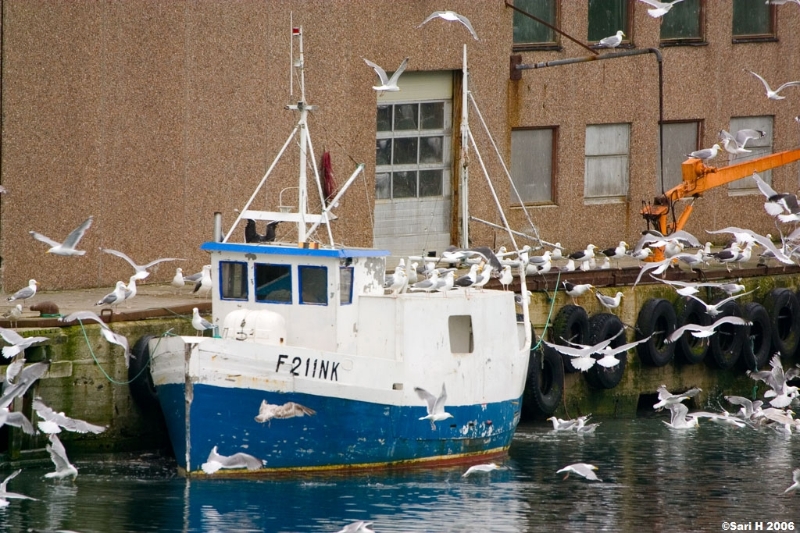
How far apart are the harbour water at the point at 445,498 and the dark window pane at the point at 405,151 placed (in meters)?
8.18

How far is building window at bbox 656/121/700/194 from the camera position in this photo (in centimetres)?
3216

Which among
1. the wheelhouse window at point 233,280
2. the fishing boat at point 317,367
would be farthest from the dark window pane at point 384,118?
the wheelhouse window at point 233,280

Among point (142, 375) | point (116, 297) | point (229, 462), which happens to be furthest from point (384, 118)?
point (229, 462)

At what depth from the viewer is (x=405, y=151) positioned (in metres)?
28.3

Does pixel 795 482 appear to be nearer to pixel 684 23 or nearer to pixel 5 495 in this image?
pixel 5 495

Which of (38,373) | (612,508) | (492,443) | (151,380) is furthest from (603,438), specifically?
(38,373)

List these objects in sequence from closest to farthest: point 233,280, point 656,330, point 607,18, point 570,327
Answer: point 233,280 < point 570,327 < point 656,330 < point 607,18

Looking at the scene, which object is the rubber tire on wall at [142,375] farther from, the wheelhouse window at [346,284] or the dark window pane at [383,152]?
the dark window pane at [383,152]

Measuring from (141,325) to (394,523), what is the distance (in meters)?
4.80

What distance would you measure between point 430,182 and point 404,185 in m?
0.52

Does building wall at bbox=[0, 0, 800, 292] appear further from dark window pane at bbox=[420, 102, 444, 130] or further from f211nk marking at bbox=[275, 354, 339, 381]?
f211nk marking at bbox=[275, 354, 339, 381]

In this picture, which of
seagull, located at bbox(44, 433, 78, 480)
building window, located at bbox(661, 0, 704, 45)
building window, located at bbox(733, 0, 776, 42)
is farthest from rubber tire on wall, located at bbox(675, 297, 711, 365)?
seagull, located at bbox(44, 433, 78, 480)

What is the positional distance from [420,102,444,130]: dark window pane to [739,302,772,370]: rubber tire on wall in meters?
5.78

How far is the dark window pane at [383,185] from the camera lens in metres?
27.9
